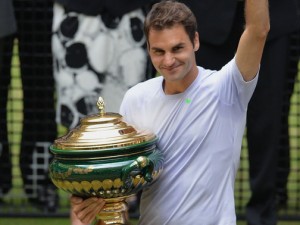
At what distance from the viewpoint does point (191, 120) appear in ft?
11.3

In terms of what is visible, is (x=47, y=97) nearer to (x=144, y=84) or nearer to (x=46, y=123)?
(x=46, y=123)

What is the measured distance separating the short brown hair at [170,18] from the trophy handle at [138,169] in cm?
43

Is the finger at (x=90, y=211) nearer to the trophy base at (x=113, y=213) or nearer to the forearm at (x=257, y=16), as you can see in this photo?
the trophy base at (x=113, y=213)

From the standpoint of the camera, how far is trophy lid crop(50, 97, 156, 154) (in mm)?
3285

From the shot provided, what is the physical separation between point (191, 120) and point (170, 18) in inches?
13.8

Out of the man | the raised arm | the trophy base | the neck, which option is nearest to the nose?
the man

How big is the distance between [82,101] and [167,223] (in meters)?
2.26

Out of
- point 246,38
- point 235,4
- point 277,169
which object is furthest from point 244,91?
point 277,169

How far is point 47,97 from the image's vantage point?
20.4 ft

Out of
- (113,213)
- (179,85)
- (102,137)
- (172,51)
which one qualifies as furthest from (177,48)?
(113,213)

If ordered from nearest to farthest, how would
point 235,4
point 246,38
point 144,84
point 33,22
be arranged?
point 246,38 → point 144,84 → point 235,4 → point 33,22

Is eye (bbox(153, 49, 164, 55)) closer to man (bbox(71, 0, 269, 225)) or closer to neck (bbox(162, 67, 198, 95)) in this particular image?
man (bbox(71, 0, 269, 225))

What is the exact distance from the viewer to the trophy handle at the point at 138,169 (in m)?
3.29

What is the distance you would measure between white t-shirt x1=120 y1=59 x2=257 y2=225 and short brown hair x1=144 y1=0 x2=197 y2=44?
20 cm
